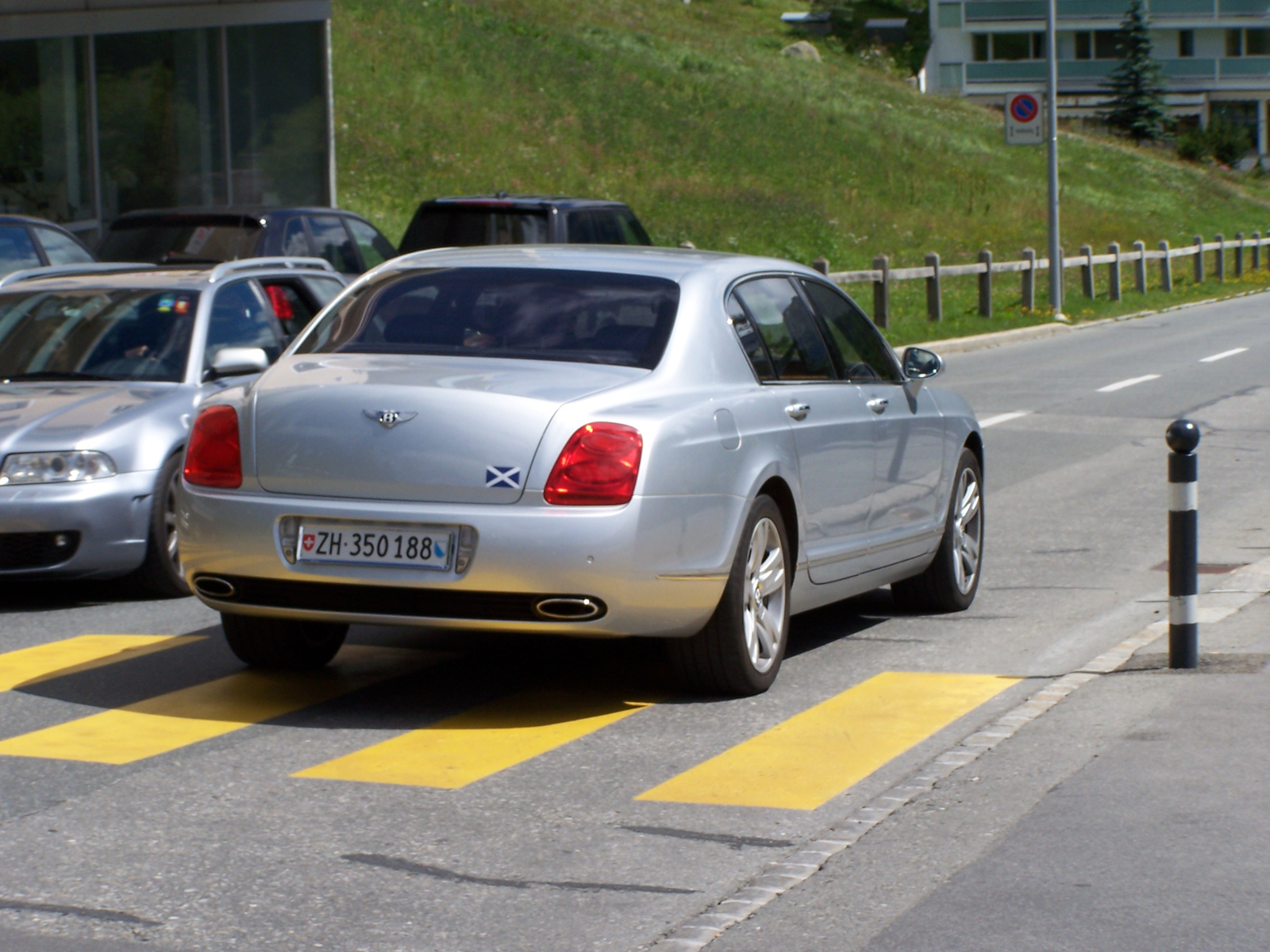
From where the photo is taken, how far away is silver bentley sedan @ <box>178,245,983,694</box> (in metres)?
5.94

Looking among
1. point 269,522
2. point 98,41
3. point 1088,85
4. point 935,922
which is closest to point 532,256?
point 269,522

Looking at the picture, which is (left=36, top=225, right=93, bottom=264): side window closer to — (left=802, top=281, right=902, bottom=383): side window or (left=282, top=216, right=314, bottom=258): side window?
(left=282, top=216, right=314, bottom=258): side window

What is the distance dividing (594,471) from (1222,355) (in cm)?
1966

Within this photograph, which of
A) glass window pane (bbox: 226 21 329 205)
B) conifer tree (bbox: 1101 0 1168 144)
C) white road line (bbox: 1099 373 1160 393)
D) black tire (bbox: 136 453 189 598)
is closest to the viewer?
black tire (bbox: 136 453 189 598)

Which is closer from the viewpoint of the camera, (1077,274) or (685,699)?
(685,699)

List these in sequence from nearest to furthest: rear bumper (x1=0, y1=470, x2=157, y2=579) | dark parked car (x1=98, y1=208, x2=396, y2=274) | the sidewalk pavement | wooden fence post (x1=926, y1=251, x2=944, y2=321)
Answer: the sidewalk pavement < rear bumper (x1=0, y1=470, x2=157, y2=579) < dark parked car (x1=98, y1=208, x2=396, y2=274) < wooden fence post (x1=926, y1=251, x2=944, y2=321)

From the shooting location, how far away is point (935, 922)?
164 inches

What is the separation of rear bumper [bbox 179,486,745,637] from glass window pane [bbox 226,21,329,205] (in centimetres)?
1996

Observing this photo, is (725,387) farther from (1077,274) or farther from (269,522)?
(1077,274)

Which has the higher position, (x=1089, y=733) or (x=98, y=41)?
(x=98, y=41)

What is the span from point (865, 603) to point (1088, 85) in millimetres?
88663

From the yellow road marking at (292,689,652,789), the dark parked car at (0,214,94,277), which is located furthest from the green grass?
the yellow road marking at (292,689,652,789)

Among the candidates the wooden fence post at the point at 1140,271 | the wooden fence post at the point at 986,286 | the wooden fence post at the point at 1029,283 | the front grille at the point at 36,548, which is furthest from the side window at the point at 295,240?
the wooden fence post at the point at 1140,271

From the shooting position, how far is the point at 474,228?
52.9ft
